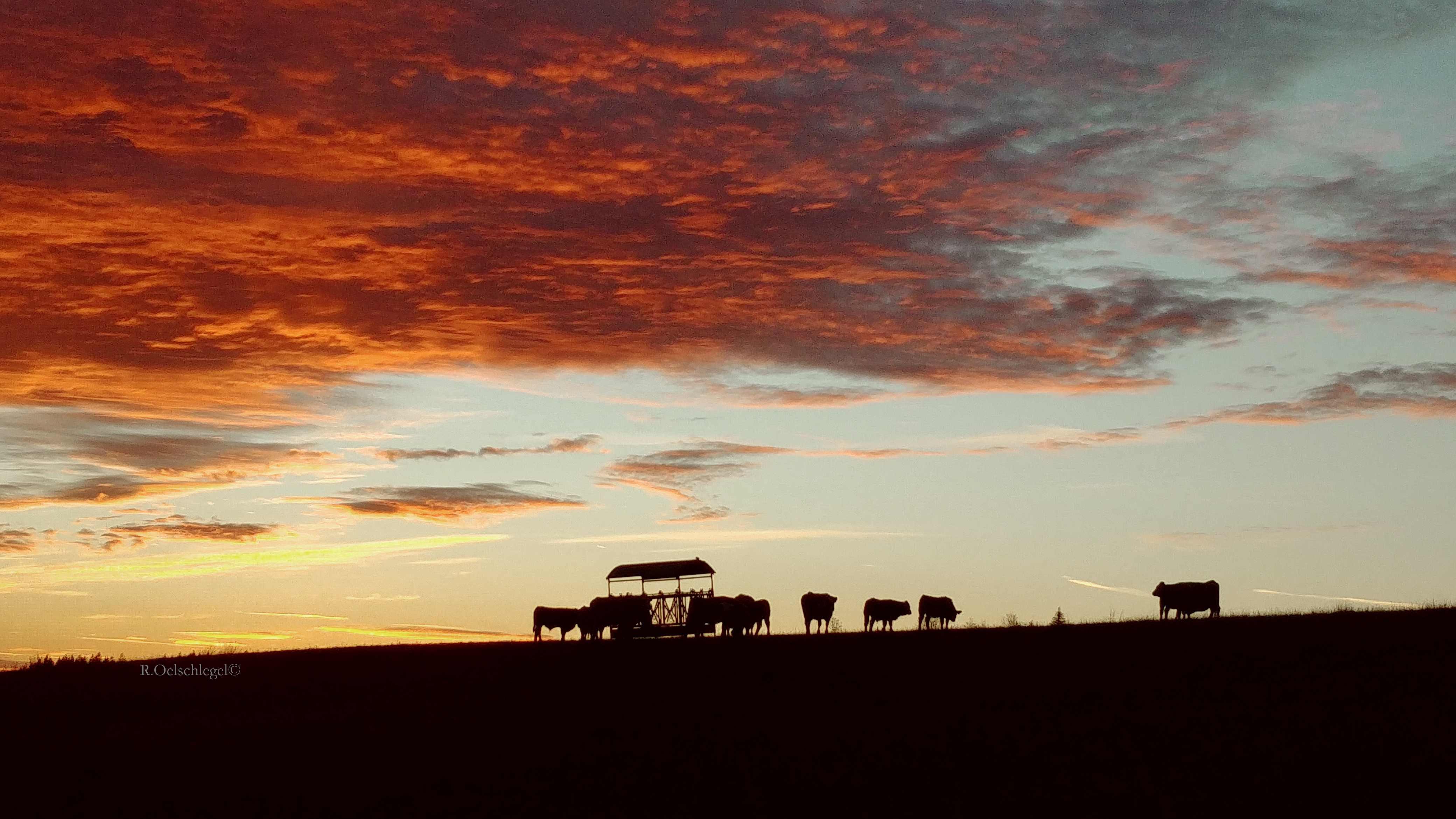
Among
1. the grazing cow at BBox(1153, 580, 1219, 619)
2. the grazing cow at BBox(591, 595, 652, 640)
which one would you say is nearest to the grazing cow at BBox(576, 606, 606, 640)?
the grazing cow at BBox(591, 595, 652, 640)

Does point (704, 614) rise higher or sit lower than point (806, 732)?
higher

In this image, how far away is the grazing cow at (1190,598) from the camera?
157 ft

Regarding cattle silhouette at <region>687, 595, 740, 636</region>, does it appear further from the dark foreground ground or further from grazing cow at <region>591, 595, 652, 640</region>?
the dark foreground ground

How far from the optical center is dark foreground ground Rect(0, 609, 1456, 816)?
1942cm

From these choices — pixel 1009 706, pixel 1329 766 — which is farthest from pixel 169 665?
pixel 1329 766

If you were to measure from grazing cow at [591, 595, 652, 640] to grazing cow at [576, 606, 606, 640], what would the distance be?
20 centimetres

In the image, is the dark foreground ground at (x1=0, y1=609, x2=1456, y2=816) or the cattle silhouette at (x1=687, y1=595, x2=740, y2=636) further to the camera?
the cattle silhouette at (x1=687, y1=595, x2=740, y2=636)

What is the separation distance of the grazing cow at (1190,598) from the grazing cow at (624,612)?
19.5 meters

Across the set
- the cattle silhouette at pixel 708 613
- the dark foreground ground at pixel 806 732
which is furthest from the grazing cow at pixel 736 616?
the dark foreground ground at pixel 806 732

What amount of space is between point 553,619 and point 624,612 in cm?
778

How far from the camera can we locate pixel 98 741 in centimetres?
2625

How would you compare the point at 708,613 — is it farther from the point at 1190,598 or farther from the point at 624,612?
the point at 1190,598

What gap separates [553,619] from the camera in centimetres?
5316

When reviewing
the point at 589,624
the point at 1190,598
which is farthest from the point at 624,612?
the point at 1190,598
